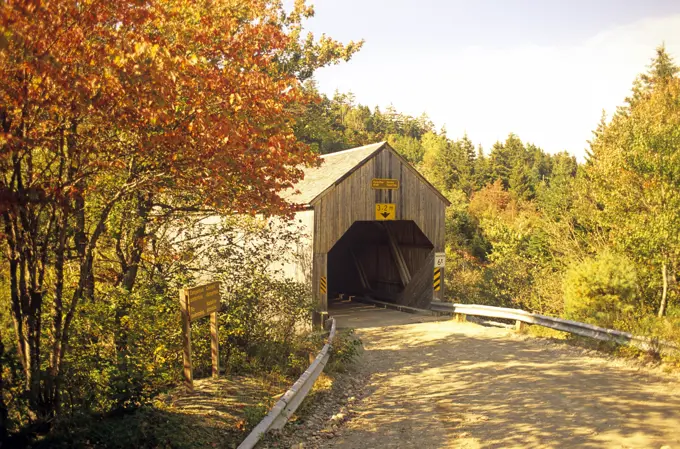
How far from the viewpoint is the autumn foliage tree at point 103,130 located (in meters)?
4.72

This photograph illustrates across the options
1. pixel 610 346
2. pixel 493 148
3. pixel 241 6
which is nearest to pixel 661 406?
pixel 610 346

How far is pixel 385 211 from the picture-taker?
19.1 metres

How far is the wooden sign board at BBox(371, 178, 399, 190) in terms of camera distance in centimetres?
1875

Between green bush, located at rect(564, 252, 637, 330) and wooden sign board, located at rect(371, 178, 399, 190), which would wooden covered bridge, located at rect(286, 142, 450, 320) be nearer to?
wooden sign board, located at rect(371, 178, 399, 190)

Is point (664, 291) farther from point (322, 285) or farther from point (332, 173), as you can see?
point (332, 173)

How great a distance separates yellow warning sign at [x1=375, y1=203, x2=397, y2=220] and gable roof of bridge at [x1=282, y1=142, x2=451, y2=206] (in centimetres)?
165

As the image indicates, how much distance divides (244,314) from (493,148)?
63.8 m

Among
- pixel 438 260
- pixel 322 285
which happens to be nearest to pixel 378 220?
pixel 438 260

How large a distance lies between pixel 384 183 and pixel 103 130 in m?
13.8

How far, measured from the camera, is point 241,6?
13227 millimetres

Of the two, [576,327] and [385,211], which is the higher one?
[385,211]

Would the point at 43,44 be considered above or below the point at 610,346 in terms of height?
above

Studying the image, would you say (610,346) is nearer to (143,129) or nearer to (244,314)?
(244,314)

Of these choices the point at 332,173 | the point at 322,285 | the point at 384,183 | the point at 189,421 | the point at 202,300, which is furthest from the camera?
the point at 384,183
